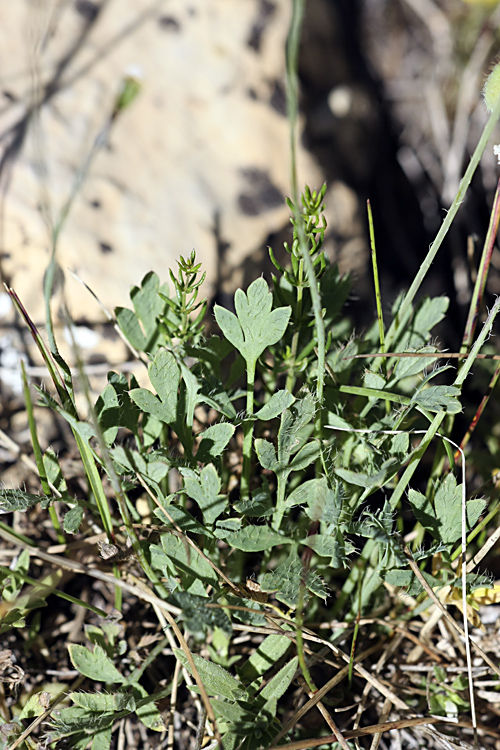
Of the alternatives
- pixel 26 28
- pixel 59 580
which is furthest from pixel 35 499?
pixel 26 28

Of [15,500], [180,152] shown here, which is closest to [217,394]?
[15,500]

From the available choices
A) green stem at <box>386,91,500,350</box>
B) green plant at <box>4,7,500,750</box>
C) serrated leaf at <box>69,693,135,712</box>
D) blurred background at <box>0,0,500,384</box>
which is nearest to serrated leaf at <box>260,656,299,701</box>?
green plant at <box>4,7,500,750</box>

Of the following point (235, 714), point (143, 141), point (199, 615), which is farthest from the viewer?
point (143, 141)

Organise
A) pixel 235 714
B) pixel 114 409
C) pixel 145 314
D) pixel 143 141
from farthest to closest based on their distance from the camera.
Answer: pixel 143 141 → pixel 145 314 → pixel 114 409 → pixel 235 714

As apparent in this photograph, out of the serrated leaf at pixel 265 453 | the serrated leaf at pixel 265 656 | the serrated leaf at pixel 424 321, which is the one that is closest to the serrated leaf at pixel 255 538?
the serrated leaf at pixel 265 453

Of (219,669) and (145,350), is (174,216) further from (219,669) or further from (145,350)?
(219,669)

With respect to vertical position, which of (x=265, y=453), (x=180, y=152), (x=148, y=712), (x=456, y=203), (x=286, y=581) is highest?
(x=180, y=152)

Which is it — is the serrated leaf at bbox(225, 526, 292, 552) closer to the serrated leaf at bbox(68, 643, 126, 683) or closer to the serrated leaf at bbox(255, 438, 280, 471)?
the serrated leaf at bbox(255, 438, 280, 471)

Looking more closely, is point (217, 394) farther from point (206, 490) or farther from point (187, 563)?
point (187, 563)
